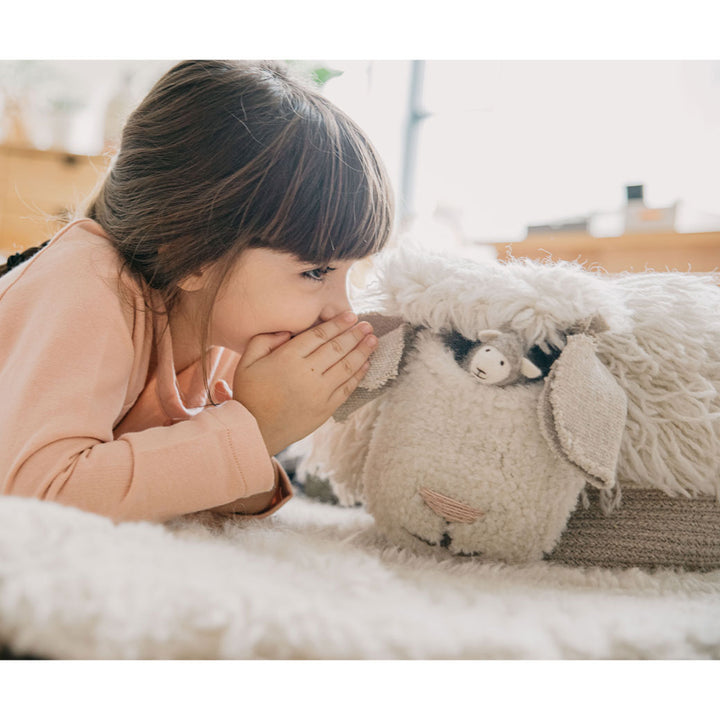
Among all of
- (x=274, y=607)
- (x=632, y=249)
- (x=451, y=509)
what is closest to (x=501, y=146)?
(x=632, y=249)

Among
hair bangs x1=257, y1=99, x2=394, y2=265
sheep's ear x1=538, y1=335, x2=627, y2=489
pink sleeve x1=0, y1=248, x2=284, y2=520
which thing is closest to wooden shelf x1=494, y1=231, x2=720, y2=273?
hair bangs x1=257, y1=99, x2=394, y2=265

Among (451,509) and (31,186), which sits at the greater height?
(31,186)

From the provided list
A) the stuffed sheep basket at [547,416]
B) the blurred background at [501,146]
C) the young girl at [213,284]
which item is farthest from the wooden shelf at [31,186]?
the stuffed sheep basket at [547,416]

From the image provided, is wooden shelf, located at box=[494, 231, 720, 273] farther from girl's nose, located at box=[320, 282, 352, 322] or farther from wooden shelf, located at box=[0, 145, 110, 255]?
wooden shelf, located at box=[0, 145, 110, 255]

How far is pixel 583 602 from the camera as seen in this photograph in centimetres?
36

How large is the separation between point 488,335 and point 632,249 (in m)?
0.88

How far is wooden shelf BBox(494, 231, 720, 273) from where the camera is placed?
856mm

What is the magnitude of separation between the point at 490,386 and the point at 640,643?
216mm

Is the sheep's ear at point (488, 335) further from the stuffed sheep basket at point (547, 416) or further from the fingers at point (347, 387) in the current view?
the fingers at point (347, 387)

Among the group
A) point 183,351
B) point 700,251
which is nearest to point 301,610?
point 183,351

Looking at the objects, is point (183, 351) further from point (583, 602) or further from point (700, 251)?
point (700, 251)

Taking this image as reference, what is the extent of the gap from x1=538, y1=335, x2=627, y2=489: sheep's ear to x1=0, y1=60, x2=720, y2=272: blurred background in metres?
0.18

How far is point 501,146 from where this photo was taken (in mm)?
1228

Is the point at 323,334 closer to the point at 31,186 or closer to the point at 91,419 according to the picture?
the point at 91,419
